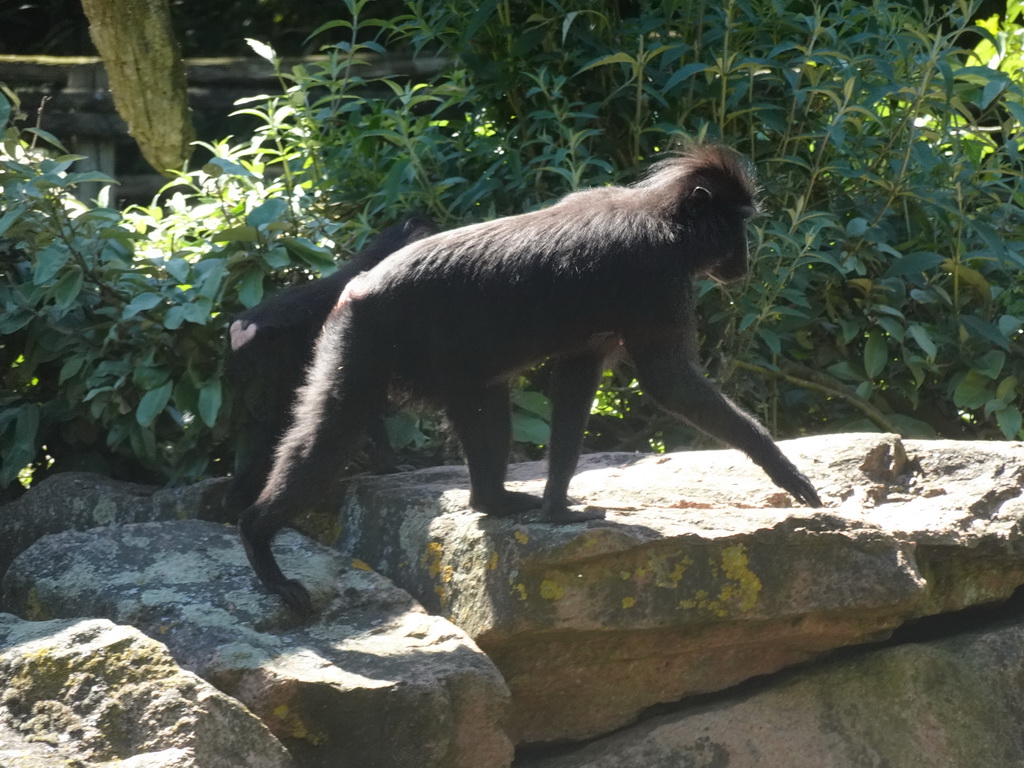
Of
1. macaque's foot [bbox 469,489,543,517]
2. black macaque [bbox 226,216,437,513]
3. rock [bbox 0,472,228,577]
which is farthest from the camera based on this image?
rock [bbox 0,472,228,577]

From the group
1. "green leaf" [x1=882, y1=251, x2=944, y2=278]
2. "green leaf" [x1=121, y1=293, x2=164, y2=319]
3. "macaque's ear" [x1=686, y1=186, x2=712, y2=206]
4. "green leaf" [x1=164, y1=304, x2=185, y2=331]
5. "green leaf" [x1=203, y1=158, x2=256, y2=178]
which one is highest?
"macaque's ear" [x1=686, y1=186, x2=712, y2=206]

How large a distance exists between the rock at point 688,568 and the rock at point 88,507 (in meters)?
0.65

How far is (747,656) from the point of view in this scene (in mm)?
4004

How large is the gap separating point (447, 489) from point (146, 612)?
44.5 inches

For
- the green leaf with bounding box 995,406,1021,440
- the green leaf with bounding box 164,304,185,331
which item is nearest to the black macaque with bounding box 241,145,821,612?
the green leaf with bounding box 164,304,185,331

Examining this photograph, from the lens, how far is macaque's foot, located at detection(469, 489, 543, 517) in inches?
158

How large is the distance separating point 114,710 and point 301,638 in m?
0.77

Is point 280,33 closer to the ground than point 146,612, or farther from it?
farther from it

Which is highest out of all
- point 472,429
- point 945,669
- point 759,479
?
point 472,429

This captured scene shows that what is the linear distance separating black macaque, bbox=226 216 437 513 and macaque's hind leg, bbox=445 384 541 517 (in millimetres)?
700

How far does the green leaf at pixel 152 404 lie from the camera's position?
16.3ft

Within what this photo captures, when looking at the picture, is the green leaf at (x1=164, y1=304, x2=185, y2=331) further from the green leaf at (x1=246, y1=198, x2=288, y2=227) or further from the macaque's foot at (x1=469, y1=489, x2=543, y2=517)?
the macaque's foot at (x1=469, y1=489, x2=543, y2=517)

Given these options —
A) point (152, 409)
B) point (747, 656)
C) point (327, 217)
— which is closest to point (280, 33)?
point (327, 217)

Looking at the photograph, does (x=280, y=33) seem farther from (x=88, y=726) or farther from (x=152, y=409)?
(x=88, y=726)
